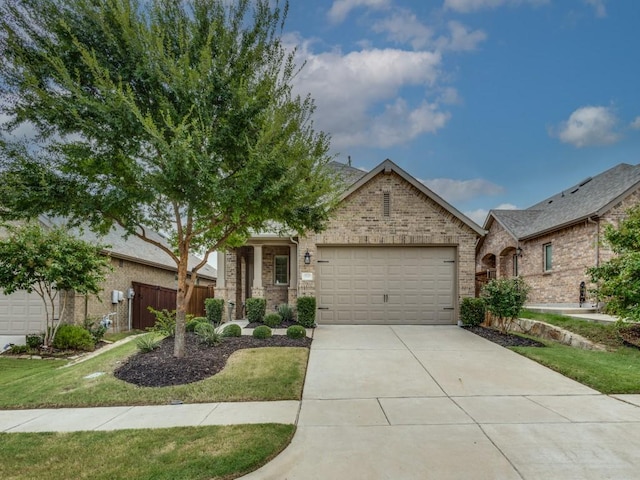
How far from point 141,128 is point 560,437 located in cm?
687

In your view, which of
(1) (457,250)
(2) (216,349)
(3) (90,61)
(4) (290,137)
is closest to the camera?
(3) (90,61)

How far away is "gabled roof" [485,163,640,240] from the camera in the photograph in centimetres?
1348

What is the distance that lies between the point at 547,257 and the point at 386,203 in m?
8.66

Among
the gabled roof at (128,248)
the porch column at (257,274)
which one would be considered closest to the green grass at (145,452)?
the porch column at (257,274)

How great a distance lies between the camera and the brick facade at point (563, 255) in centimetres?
1319

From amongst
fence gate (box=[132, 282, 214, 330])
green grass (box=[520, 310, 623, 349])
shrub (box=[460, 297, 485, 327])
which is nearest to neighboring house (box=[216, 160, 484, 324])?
shrub (box=[460, 297, 485, 327])

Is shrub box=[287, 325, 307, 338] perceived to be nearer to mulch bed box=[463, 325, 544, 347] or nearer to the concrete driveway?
the concrete driveway

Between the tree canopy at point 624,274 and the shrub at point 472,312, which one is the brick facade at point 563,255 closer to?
the tree canopy at point 624,274

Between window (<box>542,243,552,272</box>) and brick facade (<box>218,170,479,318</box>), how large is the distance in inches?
235

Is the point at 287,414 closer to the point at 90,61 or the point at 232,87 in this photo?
the point at 232,87

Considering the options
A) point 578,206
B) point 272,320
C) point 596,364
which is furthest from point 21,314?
point 578,206

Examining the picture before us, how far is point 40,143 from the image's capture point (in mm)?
6516

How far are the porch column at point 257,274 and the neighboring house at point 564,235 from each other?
31.9 ft

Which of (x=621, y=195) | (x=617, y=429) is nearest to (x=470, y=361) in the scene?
(x=617, y=429)
